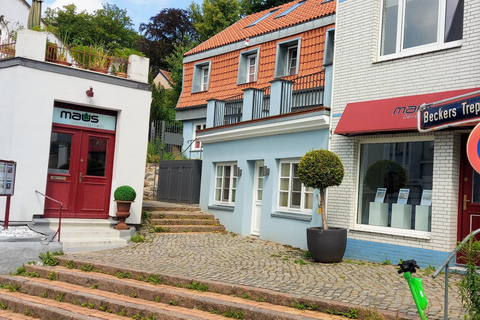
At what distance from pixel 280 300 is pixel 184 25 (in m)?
35.8

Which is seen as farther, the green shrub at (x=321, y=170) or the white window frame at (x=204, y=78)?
the white window frame at (x=204, y=78)

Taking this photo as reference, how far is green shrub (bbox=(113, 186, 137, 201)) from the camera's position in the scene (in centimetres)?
1216

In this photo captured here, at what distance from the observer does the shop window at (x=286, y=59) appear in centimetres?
1881

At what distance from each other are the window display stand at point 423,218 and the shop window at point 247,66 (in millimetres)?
11416

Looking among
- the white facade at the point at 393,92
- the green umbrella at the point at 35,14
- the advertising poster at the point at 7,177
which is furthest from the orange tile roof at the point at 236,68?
the advertising poster at the point at 7,177

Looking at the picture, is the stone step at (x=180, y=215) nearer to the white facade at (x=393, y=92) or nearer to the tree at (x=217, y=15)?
the white facade at (x=393, y=92)

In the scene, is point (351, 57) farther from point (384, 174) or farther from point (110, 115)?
point (110, 115)

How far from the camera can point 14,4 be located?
95.8 feet

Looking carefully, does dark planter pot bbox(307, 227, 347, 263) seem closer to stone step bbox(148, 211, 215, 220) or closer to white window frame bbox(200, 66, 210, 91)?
stone step bbox(148, 211, 215, 220)

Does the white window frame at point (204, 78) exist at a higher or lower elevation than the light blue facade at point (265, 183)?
higher

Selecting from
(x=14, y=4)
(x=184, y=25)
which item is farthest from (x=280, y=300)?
(x=184, y=25)

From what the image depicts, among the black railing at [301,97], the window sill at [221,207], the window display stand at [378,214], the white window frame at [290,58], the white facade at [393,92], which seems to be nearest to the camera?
the white facade at [393,92]

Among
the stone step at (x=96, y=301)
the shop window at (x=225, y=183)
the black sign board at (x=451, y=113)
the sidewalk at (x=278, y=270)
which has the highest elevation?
the black sign board at (x=451, y=113)

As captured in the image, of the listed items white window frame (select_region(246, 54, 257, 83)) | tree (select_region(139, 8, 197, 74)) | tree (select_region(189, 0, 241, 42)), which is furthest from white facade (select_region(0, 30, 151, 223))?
tree (select_region(139, 8, 197, 74))
